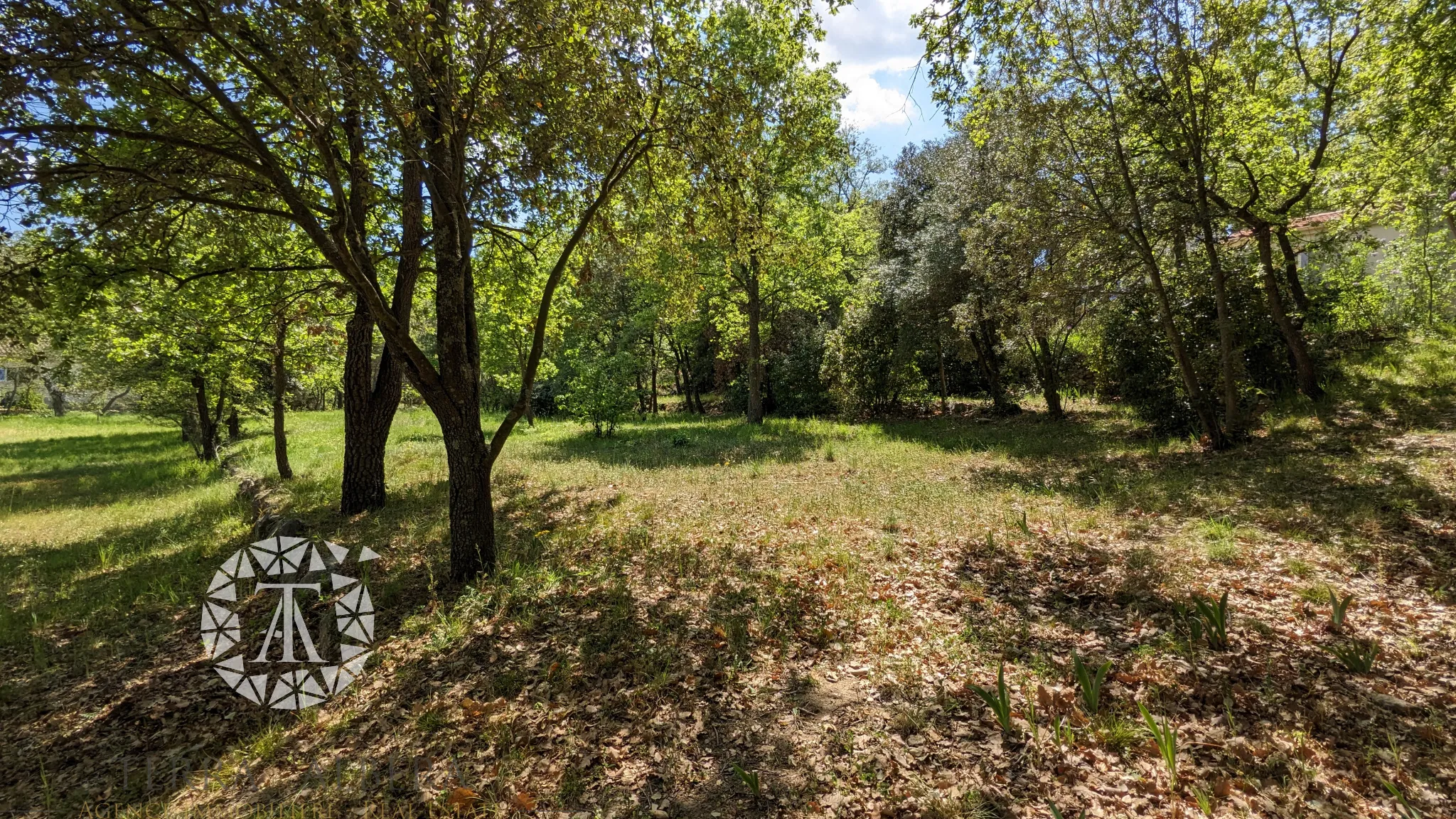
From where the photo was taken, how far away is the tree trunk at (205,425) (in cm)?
1575

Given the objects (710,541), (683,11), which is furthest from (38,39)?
(710,541)

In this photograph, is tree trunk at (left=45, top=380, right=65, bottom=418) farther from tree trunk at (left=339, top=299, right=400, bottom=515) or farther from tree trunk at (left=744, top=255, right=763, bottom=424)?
tree trunk at (left=744, top=255, right=763, bottom=424)

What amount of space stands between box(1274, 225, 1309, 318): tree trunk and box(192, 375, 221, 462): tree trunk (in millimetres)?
27146

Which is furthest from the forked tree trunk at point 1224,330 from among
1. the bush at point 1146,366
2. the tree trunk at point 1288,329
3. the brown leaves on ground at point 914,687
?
the brown leaves on ground at point 914,687

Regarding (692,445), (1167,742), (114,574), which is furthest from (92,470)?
(1167,742)

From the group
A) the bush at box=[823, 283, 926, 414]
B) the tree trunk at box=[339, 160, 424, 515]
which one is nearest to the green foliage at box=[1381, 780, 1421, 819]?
the tree trunk at box=[339, 160, 424, 515]

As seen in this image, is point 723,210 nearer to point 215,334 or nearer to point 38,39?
point 38,39

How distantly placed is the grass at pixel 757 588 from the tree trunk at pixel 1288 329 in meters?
0.56

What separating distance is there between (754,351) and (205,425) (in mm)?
17951

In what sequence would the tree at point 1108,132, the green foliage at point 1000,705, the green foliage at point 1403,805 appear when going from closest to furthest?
the green foliage at point 1403,805 → the green foliage at point 1000,705 → the tree at point 1108,132

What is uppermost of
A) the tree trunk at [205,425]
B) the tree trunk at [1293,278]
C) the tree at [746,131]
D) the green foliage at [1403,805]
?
the tree at [746,131]

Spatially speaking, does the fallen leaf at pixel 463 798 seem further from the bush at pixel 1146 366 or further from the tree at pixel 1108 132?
the bush at pixel 1146 366

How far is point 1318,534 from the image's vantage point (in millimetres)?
5578

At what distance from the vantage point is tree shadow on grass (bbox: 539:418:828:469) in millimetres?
12625
